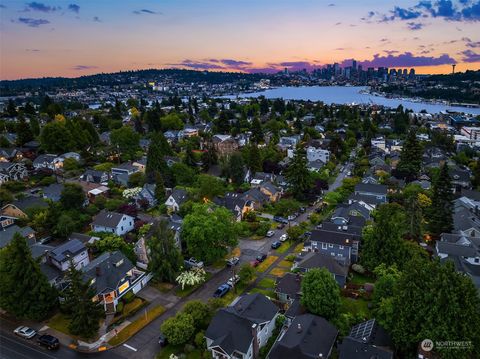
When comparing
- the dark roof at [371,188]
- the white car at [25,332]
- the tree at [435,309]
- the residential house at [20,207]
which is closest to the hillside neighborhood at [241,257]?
the tree at [435,309]

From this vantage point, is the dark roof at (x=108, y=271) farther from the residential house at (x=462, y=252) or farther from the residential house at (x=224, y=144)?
the residential house at (x=224, y=144)

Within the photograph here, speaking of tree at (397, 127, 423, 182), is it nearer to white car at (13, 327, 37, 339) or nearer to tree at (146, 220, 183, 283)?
tree at (146, 220, 183, 283)

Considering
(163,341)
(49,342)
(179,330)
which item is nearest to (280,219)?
(179,330)

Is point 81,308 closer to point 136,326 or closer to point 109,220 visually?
point 136,326

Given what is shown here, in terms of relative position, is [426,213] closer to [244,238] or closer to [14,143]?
[244,238]

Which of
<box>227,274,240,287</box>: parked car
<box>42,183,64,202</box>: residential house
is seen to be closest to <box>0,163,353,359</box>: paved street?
<box>227,274,240,287</box>: parked car

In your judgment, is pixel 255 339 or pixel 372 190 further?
pixel 372 190

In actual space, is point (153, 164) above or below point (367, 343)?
above
